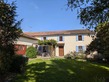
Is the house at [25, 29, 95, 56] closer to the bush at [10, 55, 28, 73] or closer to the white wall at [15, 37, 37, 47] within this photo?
the white wall at [15, 37, 37, 47]

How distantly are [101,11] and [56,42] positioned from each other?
1311 inches

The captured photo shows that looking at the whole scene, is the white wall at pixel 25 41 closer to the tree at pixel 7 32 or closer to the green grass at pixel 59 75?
the green grass at pixel 59 75

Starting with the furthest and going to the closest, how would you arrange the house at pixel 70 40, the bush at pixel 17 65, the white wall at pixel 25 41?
the house at pixel 70 40 < the white wall at pixel 25 41 < the bush at pixel 17 65

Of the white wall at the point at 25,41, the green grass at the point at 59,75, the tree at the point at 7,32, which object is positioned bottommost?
the green grass at the point at 59,75

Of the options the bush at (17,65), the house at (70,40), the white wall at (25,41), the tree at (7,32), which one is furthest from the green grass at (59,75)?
the house at (70,40)

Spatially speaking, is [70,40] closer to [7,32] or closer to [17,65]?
[17,65]

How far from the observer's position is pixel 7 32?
11008 mm

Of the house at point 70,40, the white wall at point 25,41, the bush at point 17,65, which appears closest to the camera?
the bush at point 17,65

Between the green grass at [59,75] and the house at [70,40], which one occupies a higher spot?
the house at [70,40]

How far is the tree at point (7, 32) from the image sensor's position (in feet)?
35.2

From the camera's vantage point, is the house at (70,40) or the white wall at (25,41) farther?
the house at (70,40)

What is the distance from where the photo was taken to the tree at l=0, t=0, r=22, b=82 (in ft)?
35.2

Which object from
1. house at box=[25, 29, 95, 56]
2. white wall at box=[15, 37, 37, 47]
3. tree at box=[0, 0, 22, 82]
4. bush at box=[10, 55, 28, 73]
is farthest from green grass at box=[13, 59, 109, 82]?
house at box=[25, 29, 95, 56]

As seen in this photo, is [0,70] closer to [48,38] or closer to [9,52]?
[9,52]
